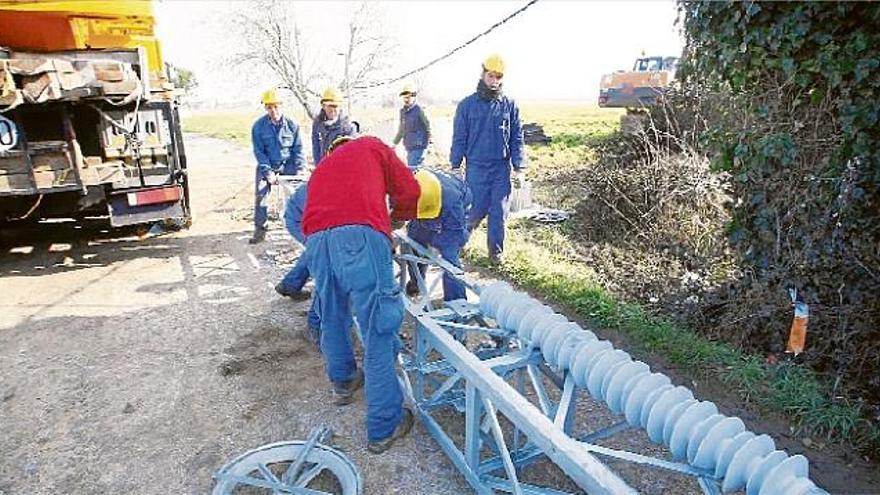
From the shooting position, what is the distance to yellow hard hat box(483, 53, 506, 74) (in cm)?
533

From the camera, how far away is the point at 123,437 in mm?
3219

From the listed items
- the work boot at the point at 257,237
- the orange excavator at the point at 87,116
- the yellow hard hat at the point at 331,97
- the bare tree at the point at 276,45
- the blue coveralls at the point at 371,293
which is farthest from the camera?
the bare tree at the point at 276,45

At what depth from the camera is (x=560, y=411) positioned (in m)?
2.33

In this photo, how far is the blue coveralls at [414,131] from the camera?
783cm

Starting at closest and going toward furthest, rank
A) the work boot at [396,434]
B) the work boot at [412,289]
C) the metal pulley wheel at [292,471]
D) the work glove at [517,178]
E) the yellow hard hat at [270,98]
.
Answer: the metal pulley wheel at [292,471] → the work boot at [396,434] → the work boot at [412,289] → the work glove at [517,178] → the yellow hard hat at [270,98]

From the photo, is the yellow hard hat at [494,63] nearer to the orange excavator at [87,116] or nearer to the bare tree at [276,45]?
the orange excavator at [87,116]

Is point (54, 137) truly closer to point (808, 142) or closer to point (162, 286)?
point (162, 286)

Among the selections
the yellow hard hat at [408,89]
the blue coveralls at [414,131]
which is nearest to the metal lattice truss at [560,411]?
the blue coveralls at [414,131]

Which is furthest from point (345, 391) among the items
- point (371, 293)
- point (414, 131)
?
point (414, 131)

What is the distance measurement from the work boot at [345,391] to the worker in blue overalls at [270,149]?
3.70m

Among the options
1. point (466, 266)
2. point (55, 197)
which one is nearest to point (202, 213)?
point (55, 197)

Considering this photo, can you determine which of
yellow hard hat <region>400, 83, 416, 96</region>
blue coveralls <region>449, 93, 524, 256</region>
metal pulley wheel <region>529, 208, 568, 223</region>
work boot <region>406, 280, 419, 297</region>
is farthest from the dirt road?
metal pulley wheel <region>529, 208, 568, 223</region>

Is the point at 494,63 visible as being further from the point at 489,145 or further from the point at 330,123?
the point at 330,123

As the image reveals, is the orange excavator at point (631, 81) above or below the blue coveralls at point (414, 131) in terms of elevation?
above
